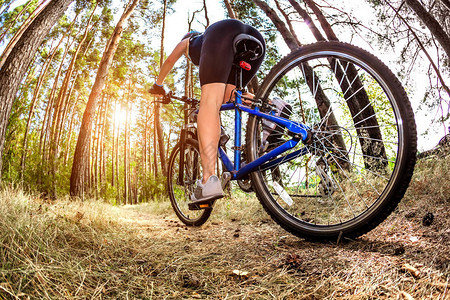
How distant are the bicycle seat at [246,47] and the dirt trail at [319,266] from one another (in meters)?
1.32

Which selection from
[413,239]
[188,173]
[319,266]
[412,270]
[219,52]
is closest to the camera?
[412,270]

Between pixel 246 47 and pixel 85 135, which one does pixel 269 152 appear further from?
pixel 85 135

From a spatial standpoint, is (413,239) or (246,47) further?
(246,47)

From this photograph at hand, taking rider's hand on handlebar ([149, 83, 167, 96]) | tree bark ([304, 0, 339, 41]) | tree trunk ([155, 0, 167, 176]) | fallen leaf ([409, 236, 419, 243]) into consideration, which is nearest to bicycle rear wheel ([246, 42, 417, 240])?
fallen leaf ([409, 236, 419, 243])

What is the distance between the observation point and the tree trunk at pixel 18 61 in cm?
255

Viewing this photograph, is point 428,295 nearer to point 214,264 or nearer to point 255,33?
point 214,264

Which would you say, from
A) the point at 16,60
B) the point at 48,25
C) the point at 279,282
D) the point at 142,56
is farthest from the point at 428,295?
the point at 142,56

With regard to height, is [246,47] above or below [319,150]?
above

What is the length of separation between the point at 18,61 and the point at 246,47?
7.88 ft

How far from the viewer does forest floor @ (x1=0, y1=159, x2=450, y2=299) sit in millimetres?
901

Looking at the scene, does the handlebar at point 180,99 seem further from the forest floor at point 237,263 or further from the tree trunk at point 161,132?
the tree trunk at point 161,132

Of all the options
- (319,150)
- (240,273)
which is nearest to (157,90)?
(319,150)

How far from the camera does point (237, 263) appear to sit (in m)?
1.33

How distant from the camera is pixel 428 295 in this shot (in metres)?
0.79
